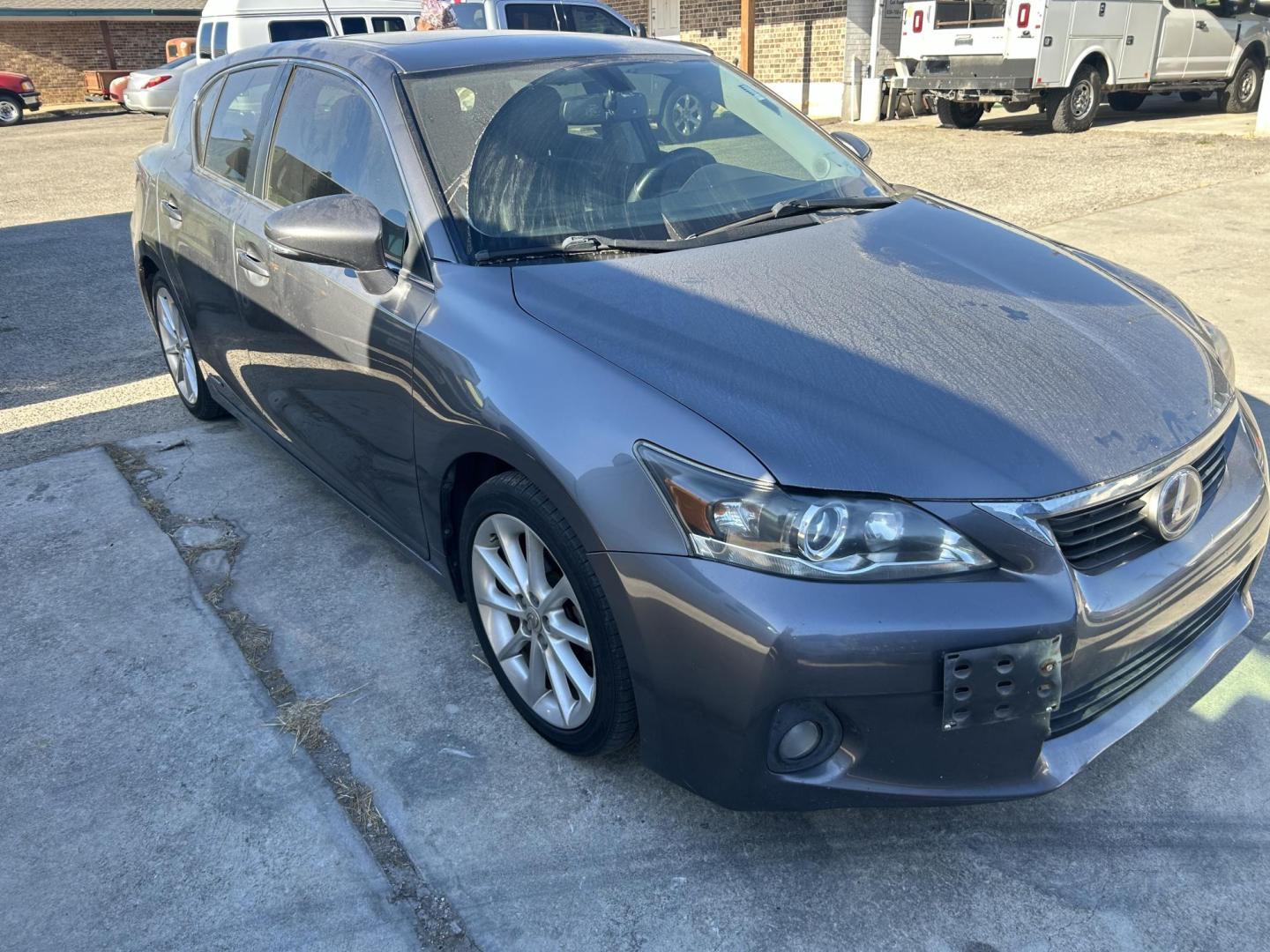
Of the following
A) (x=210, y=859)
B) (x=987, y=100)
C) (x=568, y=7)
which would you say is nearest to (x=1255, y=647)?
(x=210, y=859)

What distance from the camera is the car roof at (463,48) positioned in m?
3.19

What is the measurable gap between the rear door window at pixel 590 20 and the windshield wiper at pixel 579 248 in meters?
11.7

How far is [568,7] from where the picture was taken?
44.1ft

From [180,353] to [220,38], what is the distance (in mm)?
10597

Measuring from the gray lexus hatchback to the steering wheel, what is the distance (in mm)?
14

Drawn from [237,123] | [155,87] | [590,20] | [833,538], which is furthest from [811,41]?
[833,538]

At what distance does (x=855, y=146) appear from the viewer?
3994 mm

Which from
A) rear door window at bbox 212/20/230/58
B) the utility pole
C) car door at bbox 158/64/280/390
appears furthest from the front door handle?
the utility pole

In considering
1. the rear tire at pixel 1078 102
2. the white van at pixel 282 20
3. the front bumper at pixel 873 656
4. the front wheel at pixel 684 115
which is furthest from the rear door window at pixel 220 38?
the front bumper at pixel 873 656

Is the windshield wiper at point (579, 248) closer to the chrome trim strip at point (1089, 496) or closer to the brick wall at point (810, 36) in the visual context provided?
the chrome trim strip at point (1089, 496)

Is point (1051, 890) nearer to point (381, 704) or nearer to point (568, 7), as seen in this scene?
point (381, 704)

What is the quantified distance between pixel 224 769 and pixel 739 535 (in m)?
1.56

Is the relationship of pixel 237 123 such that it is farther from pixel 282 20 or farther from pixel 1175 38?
pixel 1175 38

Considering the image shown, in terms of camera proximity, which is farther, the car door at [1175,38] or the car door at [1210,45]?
the car door at [1210,45]
